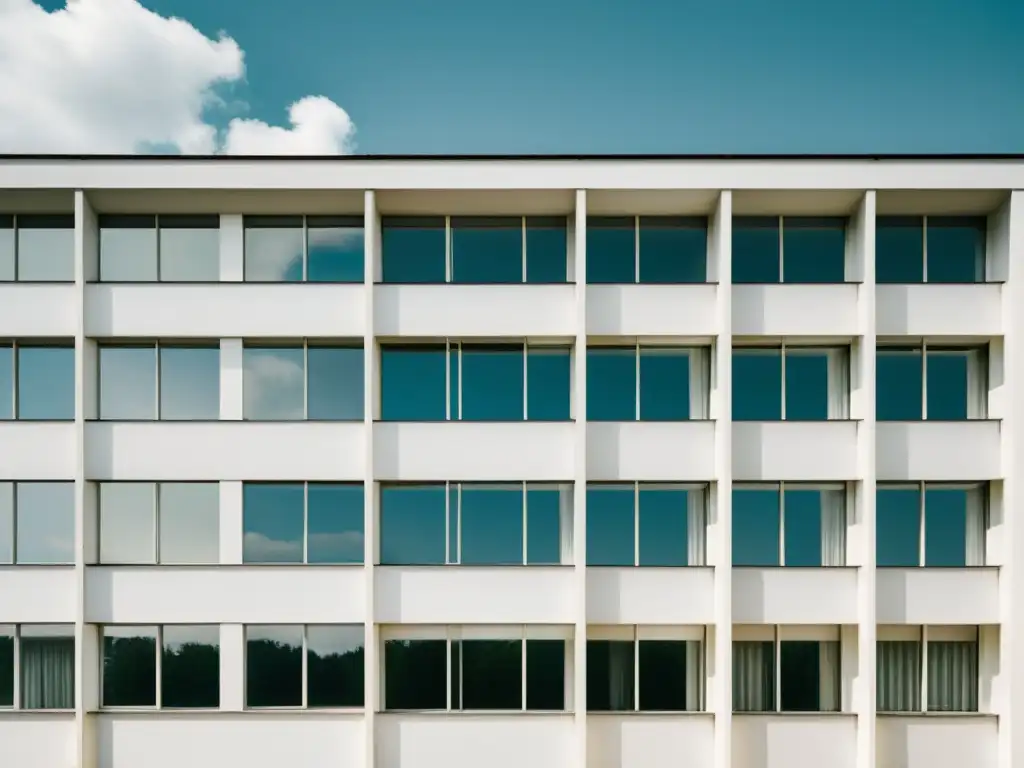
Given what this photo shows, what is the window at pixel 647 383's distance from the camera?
16750 mm

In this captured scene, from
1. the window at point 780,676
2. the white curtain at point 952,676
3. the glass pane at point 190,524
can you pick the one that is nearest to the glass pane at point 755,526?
the window at point 780,676

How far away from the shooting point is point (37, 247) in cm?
1703

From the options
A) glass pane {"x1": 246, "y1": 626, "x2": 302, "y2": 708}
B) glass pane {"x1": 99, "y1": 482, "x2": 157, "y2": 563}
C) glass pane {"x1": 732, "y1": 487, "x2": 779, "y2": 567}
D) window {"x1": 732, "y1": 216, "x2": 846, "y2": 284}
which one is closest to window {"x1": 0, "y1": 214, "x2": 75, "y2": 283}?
glass pane {"x1": 99, "y1": 482, "x2": 157, "y2": 563}

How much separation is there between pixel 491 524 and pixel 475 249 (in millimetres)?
5999

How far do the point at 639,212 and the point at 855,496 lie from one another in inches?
298

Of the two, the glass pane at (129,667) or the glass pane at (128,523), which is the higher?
the glass pane at (128,523)

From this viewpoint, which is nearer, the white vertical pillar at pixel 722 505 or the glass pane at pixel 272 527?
the white vertical pillar at pixel 722 505

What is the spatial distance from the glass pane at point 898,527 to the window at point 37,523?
17.1 metres

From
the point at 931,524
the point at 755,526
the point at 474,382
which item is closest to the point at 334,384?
the point at 474,382

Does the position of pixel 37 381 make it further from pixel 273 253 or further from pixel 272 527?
pixel 272 527

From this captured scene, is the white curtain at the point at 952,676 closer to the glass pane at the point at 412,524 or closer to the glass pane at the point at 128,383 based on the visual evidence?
the glass pane at the point at 412,524

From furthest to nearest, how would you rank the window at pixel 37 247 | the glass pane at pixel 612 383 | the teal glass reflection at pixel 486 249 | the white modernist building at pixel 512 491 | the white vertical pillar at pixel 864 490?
the teal glass reflection at pixel 486 249 → the window at pixel 37 247 → the glass pane at pixel 612 383 → the white modernist building at pixel 512 491 → the white vertical pillar at pixel 864 490

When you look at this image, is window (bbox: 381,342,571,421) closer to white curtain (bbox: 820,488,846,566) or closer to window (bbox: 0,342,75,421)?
white curtain (bbox: 820,488,846,566)

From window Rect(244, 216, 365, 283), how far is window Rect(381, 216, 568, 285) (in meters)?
0.76
